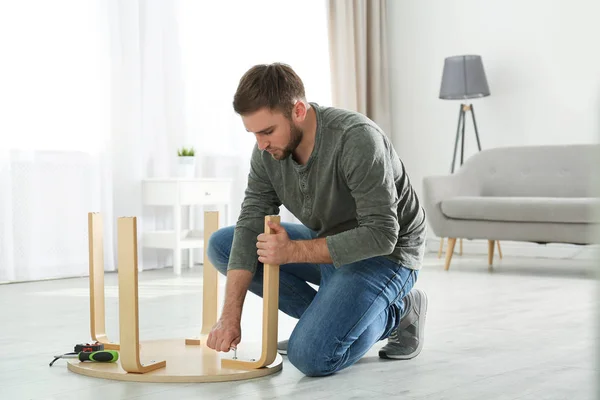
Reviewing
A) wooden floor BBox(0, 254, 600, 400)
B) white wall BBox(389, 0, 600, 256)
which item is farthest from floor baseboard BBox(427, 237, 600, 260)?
wooden floor BBox(0, 254, 600, 400)

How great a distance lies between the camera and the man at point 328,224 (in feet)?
6.07

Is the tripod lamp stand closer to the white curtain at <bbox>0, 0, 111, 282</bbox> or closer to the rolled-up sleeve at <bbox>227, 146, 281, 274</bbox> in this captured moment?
the white curtain at <bbox>0, 0, 111, 282</bbox>

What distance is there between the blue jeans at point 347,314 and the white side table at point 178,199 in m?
2.47

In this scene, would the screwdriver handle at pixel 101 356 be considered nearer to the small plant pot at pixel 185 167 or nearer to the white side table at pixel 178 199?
the white side table at pixel 178 199

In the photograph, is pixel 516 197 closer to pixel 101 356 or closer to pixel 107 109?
pixel 107 109

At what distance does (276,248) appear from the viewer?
185 centimetres

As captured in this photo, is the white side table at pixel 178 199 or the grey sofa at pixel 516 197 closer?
the grey sofa at pixel 516 197

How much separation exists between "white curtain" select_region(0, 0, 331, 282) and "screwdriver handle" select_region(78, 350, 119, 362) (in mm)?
2254

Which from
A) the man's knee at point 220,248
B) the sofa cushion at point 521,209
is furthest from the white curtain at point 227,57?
the man's knee at point 220,248

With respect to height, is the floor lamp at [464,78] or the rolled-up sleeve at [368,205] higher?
the floor lamp at [464,78]

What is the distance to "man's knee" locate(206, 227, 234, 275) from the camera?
2237mm

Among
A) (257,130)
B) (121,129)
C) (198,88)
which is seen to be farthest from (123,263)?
(198,88)

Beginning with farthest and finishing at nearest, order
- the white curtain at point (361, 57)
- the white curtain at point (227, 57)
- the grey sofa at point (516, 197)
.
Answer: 1. the white curtain at point (361, 57)
2. the white curtain at point (227, 57)
3. the grey sofa at point (516, 197)

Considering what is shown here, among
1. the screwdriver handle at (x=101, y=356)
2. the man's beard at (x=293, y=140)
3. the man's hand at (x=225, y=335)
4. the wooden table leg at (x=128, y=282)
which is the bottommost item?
the screwdriver handle at (x=101, y=356)
